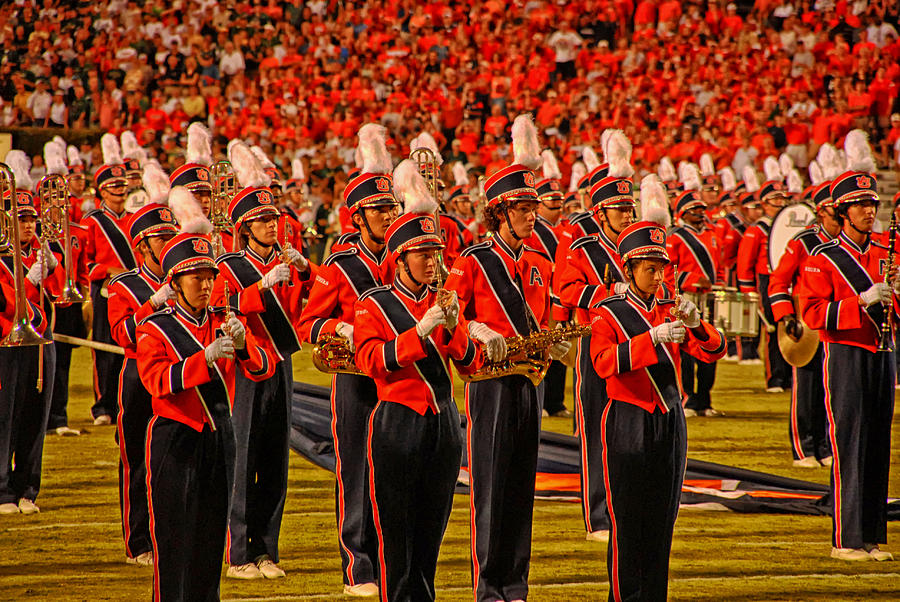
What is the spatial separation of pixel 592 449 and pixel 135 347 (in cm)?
254

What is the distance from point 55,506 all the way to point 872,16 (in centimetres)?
1618

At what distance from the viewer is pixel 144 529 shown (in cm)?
690

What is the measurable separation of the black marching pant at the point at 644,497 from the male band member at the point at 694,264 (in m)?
6.21

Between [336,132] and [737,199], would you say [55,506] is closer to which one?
[737,199]

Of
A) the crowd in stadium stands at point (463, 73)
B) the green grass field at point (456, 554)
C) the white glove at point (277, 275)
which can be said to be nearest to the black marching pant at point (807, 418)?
the green grass field at point (456, 554)

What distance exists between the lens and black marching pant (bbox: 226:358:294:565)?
654 centimetres

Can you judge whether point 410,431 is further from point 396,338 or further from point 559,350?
point 559,350

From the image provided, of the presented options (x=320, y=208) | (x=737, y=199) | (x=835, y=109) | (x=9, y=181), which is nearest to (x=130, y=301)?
(x=9, y=181)

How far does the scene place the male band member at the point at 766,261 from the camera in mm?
12109

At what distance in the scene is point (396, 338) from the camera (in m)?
5.19

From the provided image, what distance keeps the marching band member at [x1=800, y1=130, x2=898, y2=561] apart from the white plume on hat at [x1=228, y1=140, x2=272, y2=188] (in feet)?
9.32

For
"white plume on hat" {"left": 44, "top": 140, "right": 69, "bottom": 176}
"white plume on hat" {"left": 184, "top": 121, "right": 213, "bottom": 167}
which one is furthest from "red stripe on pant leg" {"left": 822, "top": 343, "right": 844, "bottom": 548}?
"white plume on hat" {"left": 44, "top": 140, "right": 69, "bottom": 176}

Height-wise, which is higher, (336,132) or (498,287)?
(336,132)

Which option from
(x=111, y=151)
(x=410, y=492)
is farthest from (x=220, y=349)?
(x=111, y=151)
